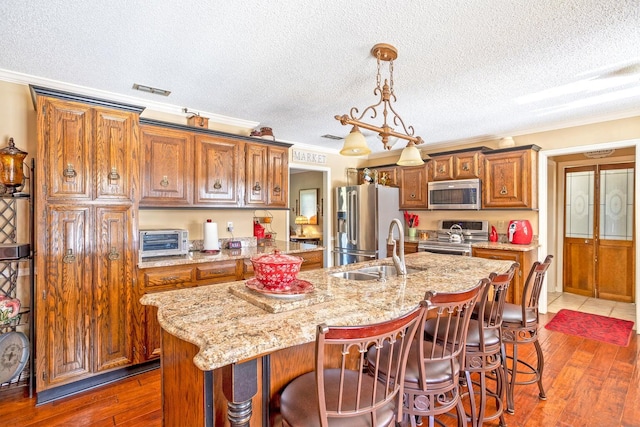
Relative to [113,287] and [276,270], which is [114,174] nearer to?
[113,287]

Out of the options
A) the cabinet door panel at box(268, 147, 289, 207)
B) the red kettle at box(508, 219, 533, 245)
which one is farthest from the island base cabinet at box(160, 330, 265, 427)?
the red kettle at box(508, 219, 533, 245)

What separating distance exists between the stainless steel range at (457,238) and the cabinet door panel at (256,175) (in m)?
2.60

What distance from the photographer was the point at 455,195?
15.9ft

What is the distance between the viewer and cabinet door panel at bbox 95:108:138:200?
8.41ft

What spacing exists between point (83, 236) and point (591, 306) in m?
6.21

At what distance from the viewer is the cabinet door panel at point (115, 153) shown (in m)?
2.56

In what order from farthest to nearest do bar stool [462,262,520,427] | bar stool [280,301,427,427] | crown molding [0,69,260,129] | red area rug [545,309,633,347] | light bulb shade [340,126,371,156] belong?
red area rug [545,309,633,347], crown molding [0,69,260,129], light bulb shade [340,126,371,156], bar stool [462,262,520,427], bar stool [280,301,427,427]

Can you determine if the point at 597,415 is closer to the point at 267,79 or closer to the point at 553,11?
the point at 553,11

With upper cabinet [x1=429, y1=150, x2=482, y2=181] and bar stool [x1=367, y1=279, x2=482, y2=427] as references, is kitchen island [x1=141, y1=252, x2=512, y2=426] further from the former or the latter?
upper cabinet [x1=429, y1=150, x2=482, y2=181]

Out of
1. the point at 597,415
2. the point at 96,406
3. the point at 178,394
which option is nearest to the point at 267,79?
the point at 178,394

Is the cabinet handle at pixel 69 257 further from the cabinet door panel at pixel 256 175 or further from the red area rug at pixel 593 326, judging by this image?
the red area rug at pixel 593 326

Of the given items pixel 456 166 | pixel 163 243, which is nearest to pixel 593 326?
pixel 456 166

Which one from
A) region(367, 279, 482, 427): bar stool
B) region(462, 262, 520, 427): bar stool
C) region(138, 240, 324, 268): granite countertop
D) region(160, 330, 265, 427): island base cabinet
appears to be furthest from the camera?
region(138, 240, 324, 268): granite countertop

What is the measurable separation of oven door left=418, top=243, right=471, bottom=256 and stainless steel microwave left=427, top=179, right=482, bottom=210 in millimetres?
606
